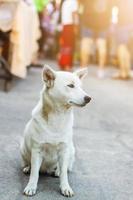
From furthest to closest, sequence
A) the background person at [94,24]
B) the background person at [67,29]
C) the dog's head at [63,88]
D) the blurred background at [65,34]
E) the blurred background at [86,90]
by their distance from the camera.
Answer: the background person at [94,24], the background person at [67,29], the blurred background at [65,34], the blurred background at [86,90], the dog's head at [63,88]

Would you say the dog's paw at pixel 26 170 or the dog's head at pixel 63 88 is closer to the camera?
the dog's head at pixel 63 88

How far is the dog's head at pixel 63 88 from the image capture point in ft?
6.08

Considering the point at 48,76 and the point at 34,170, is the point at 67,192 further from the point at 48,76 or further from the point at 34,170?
the point at 48,76

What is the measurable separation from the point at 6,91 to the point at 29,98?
0.30m

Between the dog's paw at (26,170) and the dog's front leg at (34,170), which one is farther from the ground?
the dog's front leg at (34,170)

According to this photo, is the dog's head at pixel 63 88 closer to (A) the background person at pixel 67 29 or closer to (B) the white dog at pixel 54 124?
(B) the white dog at pixel 54 124

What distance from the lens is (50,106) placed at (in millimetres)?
1905

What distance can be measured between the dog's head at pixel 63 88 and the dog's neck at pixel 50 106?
18 mm

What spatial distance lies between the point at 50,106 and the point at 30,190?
14.2 inches

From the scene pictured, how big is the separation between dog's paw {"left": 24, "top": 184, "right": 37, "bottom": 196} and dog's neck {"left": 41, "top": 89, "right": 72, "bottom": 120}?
0.97ft

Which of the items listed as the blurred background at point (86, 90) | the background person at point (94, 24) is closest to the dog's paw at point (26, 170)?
the blurred background at point (86, 90)

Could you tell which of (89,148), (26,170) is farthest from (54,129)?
(89,148)

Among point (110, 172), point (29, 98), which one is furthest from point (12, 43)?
point (110, 172)

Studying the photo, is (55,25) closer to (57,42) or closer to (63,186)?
(57,42)
